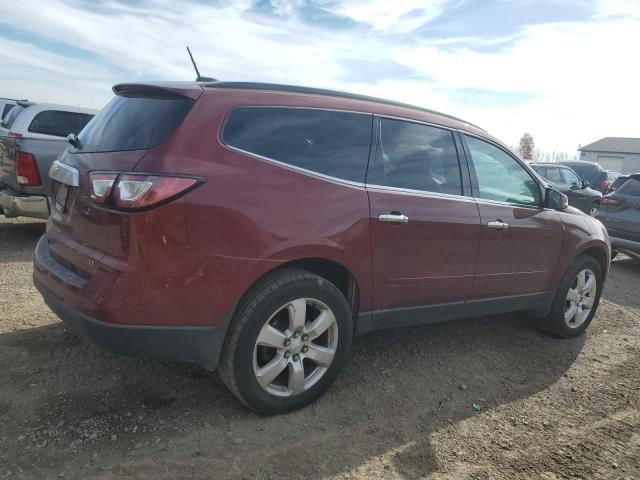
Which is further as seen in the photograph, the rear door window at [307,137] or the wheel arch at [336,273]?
the wheel arch at [336,273]

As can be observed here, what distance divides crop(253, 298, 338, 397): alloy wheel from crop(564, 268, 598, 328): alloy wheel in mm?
2737

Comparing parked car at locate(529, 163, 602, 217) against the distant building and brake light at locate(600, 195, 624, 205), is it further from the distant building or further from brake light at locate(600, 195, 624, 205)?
the distant building

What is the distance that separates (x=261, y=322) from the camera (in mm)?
2707

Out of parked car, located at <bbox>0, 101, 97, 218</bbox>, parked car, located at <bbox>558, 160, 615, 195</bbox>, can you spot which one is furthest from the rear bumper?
parked car, located at <bbox>558, 160, 615, 195</bbox>

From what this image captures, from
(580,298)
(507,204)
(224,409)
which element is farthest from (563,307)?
(224,409)

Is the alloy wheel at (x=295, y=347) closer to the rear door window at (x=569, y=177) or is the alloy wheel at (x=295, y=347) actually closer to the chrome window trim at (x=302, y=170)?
the chrome window trim at (x=302, y=170)

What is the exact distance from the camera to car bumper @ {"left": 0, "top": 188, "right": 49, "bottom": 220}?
6.02 metres

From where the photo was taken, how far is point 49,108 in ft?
24.7

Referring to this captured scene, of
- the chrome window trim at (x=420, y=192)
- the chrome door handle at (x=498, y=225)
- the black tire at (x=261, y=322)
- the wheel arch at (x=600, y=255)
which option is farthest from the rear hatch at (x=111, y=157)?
the wheel arch at (x=600, y=255)

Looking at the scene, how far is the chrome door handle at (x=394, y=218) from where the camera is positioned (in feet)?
10.2

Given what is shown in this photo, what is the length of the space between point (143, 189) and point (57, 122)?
6.20 m

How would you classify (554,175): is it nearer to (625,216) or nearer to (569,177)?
(569,177)

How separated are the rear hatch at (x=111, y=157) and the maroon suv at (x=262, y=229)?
1 centimetres

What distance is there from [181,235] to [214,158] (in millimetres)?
431
